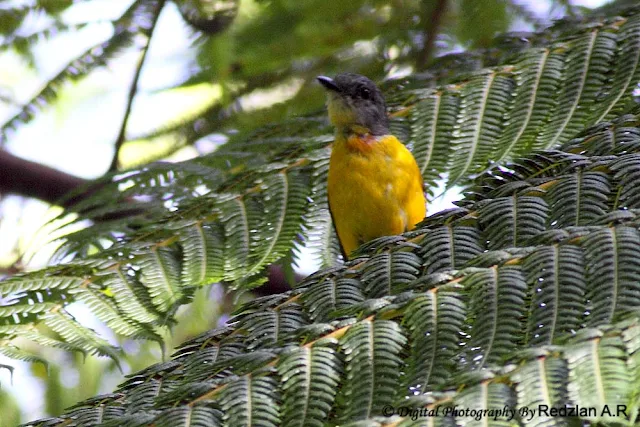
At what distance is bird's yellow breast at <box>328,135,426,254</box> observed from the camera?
481 centimetres

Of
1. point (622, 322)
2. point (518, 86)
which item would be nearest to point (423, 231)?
point (622, 322)

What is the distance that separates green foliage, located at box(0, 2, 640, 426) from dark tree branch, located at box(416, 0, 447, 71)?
2.35ft

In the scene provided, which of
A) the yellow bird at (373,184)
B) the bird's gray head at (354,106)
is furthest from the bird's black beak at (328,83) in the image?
the yellow bird at (373,184)

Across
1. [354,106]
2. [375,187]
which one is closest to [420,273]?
[375,187]

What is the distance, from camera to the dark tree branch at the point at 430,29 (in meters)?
5.27

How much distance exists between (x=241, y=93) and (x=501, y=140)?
6.80 feet

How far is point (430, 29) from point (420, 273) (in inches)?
108

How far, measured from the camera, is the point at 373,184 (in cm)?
492

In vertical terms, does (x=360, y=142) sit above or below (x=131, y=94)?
below

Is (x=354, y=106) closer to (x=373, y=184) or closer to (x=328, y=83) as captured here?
(x=328, y=83)

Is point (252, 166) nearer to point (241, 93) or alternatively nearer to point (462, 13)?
point (241, 93)

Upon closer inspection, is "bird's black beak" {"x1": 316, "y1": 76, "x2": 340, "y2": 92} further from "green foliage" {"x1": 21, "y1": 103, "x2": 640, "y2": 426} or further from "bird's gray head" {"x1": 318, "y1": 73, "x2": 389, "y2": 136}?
"green foliage" {"x1": 21, "y1": 103, "x2": 640, "y2": 426}

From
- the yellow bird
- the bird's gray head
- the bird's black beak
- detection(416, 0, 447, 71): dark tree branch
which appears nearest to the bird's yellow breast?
the yellow bird

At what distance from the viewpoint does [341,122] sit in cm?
520
